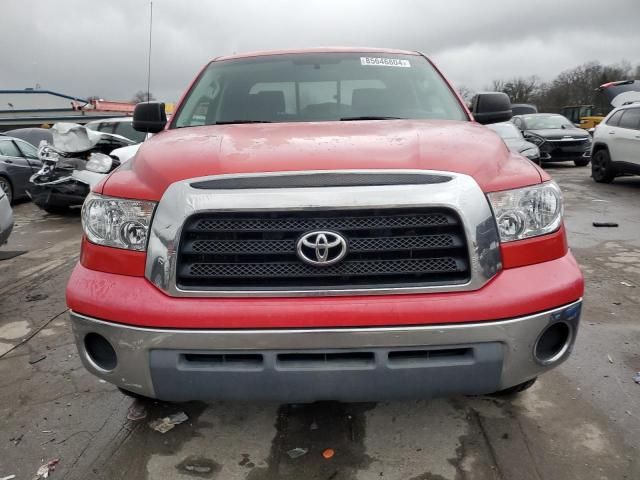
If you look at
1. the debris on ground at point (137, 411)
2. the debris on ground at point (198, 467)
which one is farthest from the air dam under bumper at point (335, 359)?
the debris on ground at point (137, 411)

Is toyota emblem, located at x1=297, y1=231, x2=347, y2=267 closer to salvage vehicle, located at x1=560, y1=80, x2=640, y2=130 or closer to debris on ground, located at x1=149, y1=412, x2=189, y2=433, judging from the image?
debris on ground, located at x1=149, y1=412, x2=189, y2=433

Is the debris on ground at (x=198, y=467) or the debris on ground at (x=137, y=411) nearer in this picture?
the debris on ground at (x=198, y=467)

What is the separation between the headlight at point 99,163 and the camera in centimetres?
846

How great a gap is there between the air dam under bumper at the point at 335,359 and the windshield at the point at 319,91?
1.58 m

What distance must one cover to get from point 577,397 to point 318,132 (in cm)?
198

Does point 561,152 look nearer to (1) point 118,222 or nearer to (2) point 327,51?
(2) point 327,51

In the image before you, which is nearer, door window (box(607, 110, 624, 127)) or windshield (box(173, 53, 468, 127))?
windshield (box(173, 53, 468, 127))

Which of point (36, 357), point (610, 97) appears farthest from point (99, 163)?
point (610, 97)

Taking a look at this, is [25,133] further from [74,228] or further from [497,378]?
[497,378]

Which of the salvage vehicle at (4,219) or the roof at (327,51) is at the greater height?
the roof at (327,51)

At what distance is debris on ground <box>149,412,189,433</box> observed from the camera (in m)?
2.55

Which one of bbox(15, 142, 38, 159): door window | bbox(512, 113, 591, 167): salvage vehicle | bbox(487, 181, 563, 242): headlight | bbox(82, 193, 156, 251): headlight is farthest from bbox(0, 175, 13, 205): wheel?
bbox(512, 113, 591, 167): salvage vehicle

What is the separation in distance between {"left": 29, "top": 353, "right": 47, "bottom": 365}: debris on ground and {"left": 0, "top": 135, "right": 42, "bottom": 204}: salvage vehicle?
8642mm

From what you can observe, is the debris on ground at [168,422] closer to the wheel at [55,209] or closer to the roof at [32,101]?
the wheel at [55,209]
